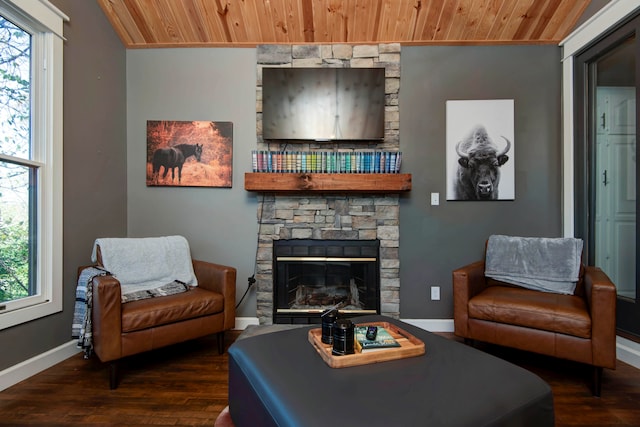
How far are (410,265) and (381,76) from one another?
5.48ft

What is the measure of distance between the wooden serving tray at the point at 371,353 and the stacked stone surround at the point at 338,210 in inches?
55.5

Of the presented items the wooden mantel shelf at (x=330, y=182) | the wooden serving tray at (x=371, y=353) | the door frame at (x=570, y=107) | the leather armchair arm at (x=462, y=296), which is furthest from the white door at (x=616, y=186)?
the wooden serving tray at (x=371, y=353)

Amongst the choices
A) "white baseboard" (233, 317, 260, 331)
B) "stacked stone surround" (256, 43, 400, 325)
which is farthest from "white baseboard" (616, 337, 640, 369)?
"white baseboard" (233, 317, 260, 331)

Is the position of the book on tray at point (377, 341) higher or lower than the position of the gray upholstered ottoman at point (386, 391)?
higher

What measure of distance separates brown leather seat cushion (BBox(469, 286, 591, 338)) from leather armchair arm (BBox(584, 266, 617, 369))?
0.04m

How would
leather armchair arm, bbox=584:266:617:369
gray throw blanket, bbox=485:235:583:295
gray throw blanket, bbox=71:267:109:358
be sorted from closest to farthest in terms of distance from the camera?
leather armchair arm, bbox=584:266:617:369 < gray throw blanket, bbox=71:267:109:358 < gray throw blanket, bbox=485:235:583:295

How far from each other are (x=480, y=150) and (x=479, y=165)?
0.13 metres

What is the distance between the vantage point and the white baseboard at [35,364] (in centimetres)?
176

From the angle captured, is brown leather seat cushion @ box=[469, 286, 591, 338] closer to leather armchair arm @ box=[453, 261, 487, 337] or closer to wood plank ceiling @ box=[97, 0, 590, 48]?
leather armchair arm @ box=[453, 261, 487, 337]

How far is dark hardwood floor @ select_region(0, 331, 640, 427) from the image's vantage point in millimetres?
1510

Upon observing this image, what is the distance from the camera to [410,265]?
278 cm

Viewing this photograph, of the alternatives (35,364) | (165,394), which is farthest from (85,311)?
(165,394)

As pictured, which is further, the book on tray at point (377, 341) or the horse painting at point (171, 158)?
the horse painting at point (171, 158)

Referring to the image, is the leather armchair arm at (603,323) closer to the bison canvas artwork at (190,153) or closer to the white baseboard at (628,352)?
the white baseboard at (628,352)
